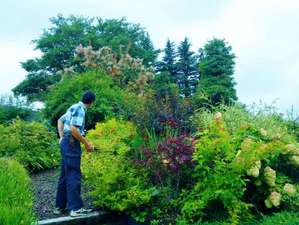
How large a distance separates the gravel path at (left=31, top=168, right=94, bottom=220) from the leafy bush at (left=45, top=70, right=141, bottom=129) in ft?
11.1

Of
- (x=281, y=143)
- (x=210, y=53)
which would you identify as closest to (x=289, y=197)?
(x=281, y=143)

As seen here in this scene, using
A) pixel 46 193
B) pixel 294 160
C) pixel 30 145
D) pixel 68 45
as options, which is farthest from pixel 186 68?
pixel 294 160

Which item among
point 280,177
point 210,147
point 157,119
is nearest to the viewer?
point 210,147

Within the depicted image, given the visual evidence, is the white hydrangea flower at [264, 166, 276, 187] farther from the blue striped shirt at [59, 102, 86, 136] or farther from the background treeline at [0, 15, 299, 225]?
the blue striped shirt at [59, 102, 86, 136]

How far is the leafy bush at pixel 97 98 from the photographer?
49.6 ft

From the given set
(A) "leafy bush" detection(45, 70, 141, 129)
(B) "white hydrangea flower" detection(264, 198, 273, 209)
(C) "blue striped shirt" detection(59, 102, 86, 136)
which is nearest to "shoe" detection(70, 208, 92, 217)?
(C) "blue striped shirt" detection(59, 102, 86, 136)

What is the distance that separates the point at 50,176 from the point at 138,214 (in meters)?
4.58

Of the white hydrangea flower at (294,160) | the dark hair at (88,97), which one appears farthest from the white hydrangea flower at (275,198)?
the dark hair at (88,97)

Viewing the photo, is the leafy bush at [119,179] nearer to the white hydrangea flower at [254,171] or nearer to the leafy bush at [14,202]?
the leafy bush at [14,202]

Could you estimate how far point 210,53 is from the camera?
97.0ft

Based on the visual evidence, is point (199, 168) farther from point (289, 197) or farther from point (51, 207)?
point (51, 207)

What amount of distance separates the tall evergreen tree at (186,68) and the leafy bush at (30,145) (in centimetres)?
2008

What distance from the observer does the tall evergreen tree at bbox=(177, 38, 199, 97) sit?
3309 centimetres

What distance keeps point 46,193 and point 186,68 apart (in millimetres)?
25219
